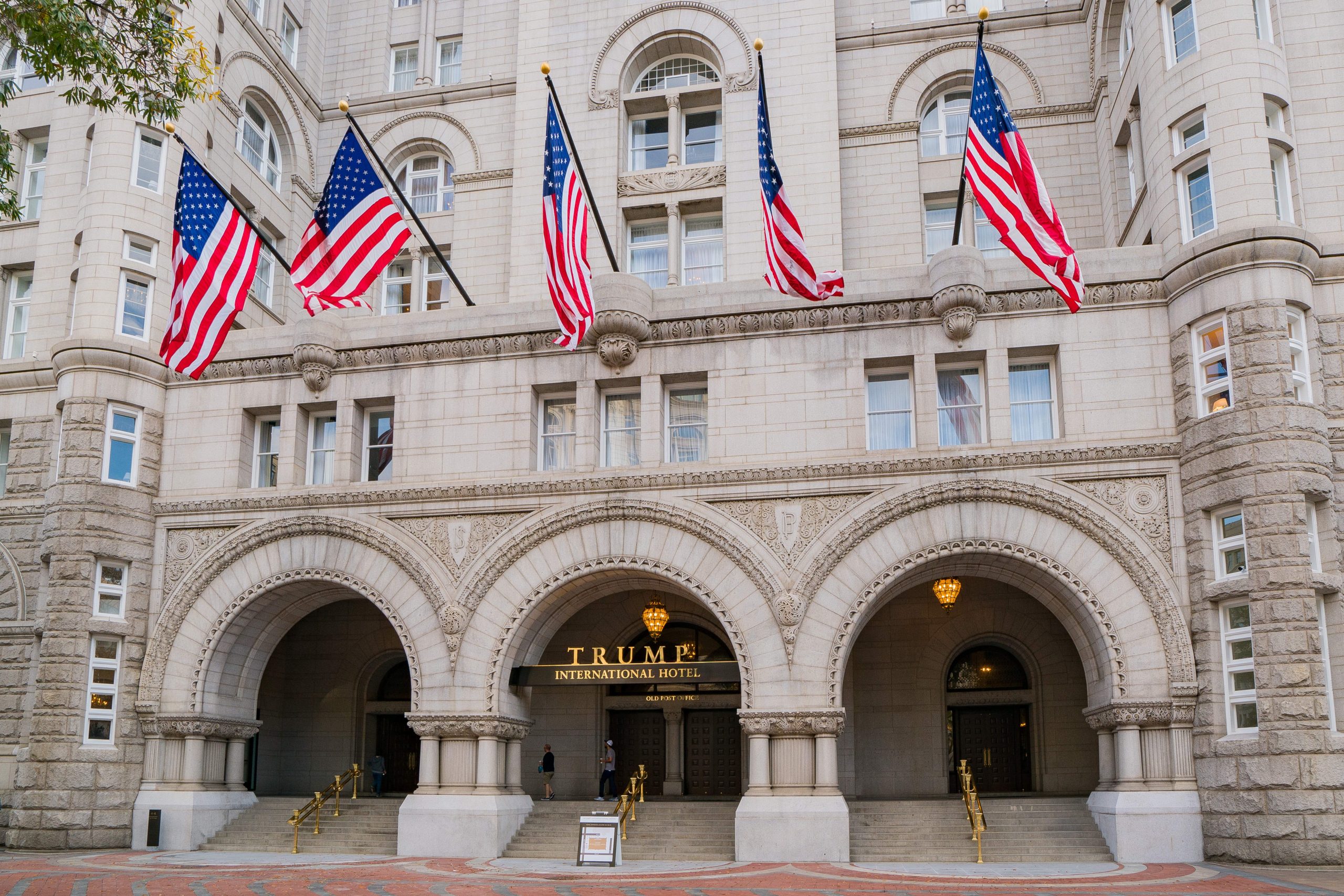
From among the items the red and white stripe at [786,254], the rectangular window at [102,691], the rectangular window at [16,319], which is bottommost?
the rectangular window at [102,691]

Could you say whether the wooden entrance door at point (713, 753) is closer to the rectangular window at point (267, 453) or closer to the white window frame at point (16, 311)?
the rectangular window at point (267, 453)

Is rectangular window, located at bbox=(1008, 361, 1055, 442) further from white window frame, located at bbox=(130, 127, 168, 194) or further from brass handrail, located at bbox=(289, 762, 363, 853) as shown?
white window frame, located at bbox=(130, 127, 168, 194)

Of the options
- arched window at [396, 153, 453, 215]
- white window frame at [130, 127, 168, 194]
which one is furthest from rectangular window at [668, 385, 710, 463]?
white window frame at [130, 127, 168, 194]

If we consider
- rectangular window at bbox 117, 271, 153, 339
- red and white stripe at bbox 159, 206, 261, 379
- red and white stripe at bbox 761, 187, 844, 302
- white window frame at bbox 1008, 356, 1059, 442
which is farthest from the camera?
rectangular window at bbox 117, 271, 153, 339

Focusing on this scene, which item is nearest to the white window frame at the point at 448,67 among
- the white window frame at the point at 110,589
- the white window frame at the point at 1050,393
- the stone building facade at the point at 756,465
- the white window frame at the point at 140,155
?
the stone building facade at the point at 756,465

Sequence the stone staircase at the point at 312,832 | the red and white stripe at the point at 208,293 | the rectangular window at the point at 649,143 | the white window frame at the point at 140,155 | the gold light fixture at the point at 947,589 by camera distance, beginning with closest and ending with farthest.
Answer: the red and white stripe at the point at 208,293
the stone staircase at the point at 312,832
the gold light fixture at the point at 947,589
the white window frame at the point at 140,155
the rectangular window at the point at 649,143

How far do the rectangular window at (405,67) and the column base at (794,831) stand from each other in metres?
23.8

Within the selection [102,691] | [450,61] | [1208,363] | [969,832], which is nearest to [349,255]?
[102,691]

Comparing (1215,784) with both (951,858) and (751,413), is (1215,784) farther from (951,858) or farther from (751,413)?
(751,413)

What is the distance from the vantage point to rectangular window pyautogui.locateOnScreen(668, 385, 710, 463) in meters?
24.4

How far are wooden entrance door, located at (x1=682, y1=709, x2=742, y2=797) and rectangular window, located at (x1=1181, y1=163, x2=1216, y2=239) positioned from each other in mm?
14176

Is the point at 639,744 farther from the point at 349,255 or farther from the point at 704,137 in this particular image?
the point at 704,137

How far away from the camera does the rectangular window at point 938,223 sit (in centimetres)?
3042

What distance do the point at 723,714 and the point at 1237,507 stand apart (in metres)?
12.5
